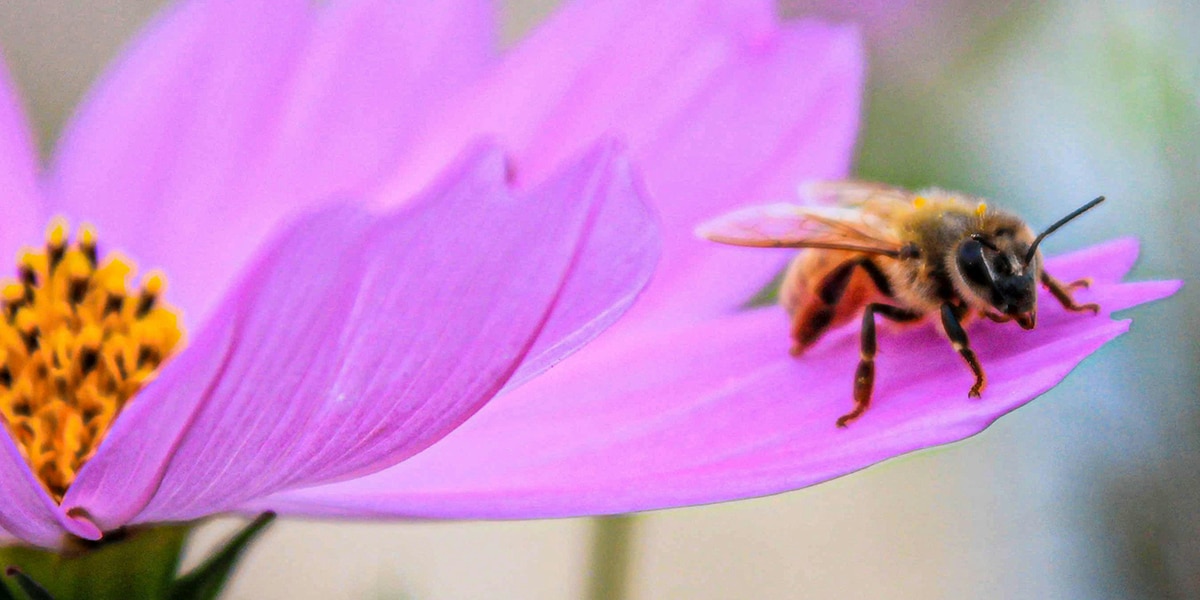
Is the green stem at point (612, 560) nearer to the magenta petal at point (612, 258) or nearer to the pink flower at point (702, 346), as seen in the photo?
the pink flower at point (702, 346)

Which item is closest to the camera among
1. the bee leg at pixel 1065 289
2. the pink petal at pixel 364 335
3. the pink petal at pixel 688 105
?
the pink petal at pixel 364 335

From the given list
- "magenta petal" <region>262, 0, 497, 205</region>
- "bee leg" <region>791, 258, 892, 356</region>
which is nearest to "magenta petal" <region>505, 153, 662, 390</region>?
"bee leg" <region>791, 258, 892, 356</region>

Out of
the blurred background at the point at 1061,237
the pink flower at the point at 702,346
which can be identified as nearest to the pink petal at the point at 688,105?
the pink flower at the point at 702,346

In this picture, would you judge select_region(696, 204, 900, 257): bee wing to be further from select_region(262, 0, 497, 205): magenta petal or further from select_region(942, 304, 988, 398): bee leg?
select_region(262, 0, 497, 205): magenta petal

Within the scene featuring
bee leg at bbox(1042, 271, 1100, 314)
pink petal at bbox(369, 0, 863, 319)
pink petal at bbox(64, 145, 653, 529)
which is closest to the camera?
pink petal at bbox(64, 145, 653, 529)

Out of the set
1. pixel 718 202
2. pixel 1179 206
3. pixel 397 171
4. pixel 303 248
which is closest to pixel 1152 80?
pixel 1179 206

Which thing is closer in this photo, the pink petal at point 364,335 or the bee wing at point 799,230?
the pink petal at point 364,335

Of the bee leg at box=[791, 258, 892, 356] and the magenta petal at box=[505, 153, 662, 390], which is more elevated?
the magenta petal at box=[505, 153, 662, 390]
